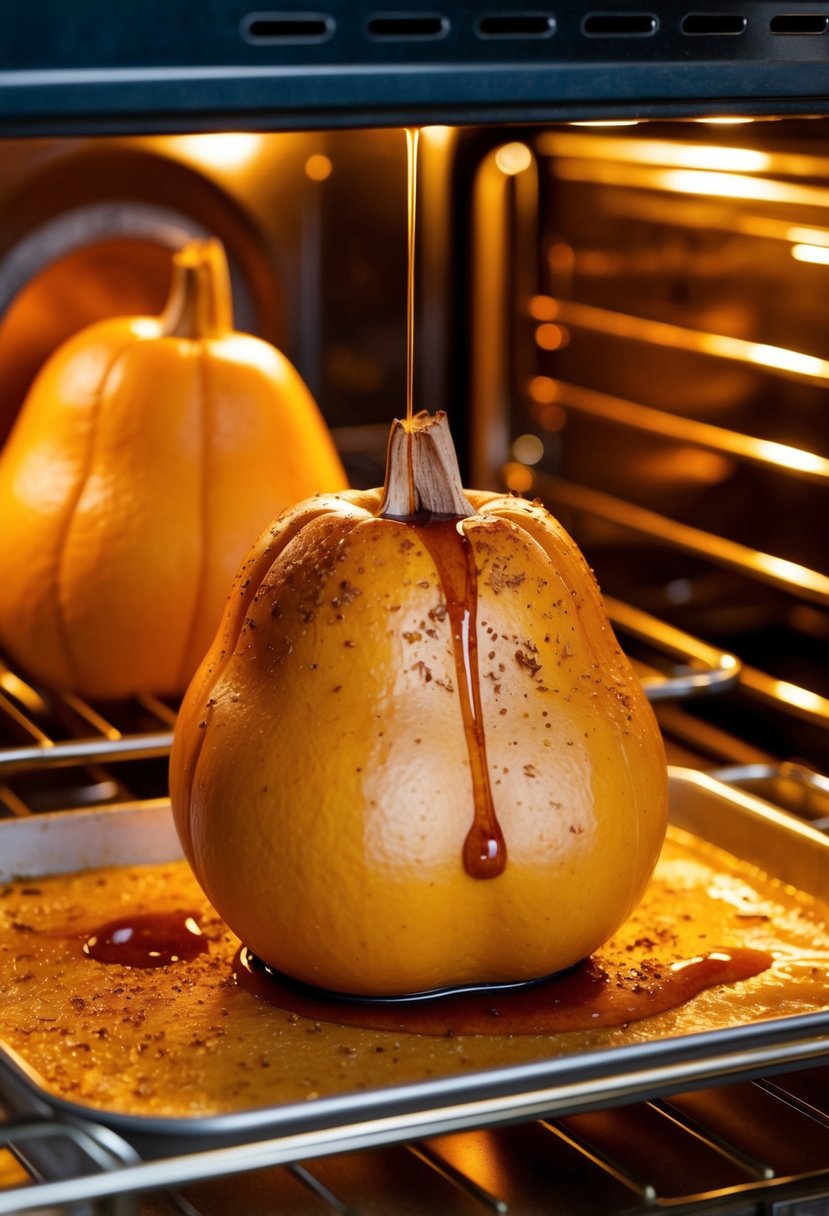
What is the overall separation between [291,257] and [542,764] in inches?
29.1

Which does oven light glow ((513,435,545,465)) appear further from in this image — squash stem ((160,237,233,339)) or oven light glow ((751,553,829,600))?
squash stem ((160,237,233,339))

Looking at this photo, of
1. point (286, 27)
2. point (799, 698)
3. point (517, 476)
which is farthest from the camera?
point (517, 476)

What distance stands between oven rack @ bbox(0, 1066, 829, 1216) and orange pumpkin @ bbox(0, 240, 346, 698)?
516 mm

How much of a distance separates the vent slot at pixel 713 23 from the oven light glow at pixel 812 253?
2.21 feet

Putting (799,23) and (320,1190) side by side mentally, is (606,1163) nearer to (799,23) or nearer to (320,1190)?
(320,1190)

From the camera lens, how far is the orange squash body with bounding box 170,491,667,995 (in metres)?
0.87

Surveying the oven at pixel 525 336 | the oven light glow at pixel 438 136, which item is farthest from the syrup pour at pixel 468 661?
the oven light glow at pixel 438 136

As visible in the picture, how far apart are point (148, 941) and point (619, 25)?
549 millimetres

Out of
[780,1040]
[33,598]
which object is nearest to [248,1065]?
[780,1040]

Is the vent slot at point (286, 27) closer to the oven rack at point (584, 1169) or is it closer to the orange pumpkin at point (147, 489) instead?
the oven rack at point (584, 1169)

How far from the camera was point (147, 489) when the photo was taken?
1.30m

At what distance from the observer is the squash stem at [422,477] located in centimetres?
93

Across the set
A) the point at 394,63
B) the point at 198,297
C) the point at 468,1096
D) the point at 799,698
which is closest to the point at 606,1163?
the point at 468,1096

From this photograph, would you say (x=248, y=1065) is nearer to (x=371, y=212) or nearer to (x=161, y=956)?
(x=161, y=956)
